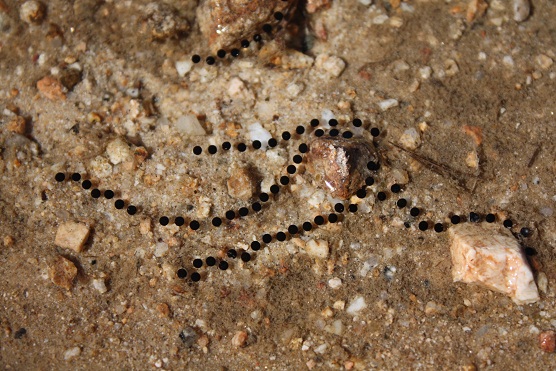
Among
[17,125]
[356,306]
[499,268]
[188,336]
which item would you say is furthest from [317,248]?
[17,125]

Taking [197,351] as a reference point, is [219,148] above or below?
above

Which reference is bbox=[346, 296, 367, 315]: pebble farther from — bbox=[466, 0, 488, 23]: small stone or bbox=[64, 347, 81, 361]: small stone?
bbox=[466, 0, 488, 23]: small stone

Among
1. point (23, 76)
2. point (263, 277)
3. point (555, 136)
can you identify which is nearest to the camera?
point (263, 277)

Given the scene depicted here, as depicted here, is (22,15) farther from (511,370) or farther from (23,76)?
(511,370)

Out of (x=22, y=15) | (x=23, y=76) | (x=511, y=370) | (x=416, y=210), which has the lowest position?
(x=511, y=370)

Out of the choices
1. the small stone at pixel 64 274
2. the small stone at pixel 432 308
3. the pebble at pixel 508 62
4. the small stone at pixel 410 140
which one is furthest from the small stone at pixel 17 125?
the pebble at pixel 508 62

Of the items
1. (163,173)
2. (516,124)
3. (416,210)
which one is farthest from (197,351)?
(516,124)

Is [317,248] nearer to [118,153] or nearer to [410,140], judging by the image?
[410,140]

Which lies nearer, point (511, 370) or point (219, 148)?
point (511, 370)
